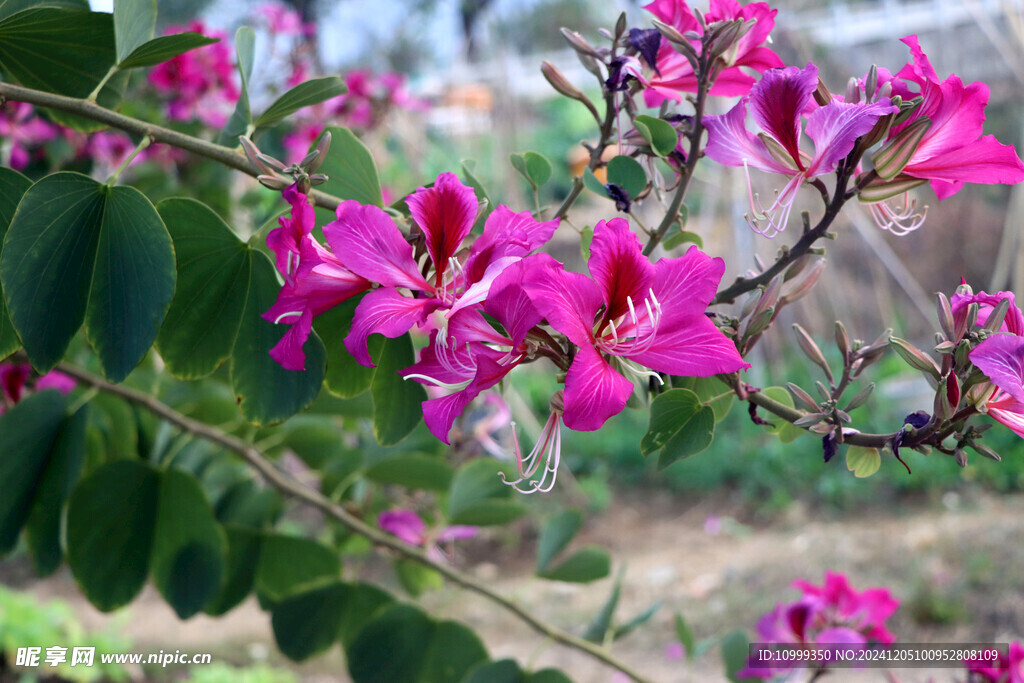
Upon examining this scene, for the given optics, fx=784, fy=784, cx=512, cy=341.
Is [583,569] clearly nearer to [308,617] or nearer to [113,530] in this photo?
[308,617]

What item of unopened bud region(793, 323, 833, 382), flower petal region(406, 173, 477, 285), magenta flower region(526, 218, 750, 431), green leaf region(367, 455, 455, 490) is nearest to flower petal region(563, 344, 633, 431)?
magenta flower region(526, 218, 750, 431)

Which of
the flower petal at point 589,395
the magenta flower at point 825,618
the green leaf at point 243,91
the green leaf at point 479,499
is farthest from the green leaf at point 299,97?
the magenta flower at point 825,618

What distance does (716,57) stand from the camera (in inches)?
20.0

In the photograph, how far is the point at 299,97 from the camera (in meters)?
0.63

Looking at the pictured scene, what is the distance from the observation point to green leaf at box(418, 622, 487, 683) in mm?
859

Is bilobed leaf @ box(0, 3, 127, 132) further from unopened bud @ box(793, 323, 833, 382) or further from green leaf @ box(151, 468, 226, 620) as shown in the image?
unopened bud @ box(793, 323, 833, 382)

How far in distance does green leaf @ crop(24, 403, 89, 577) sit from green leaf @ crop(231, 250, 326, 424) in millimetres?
329

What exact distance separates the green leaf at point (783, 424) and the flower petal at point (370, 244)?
27cm

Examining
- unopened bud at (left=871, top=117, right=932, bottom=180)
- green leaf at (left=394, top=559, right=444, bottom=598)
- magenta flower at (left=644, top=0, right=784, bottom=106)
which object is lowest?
green leaf at (left=394, top=559, right=444, bottom=598)

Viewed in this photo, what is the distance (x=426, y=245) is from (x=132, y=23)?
0.29m

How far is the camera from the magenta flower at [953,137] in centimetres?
46

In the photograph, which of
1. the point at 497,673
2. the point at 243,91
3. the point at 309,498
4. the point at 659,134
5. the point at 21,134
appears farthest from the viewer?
the point at 21,134

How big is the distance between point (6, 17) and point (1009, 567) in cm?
321

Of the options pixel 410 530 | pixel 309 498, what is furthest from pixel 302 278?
pixel 410 530
